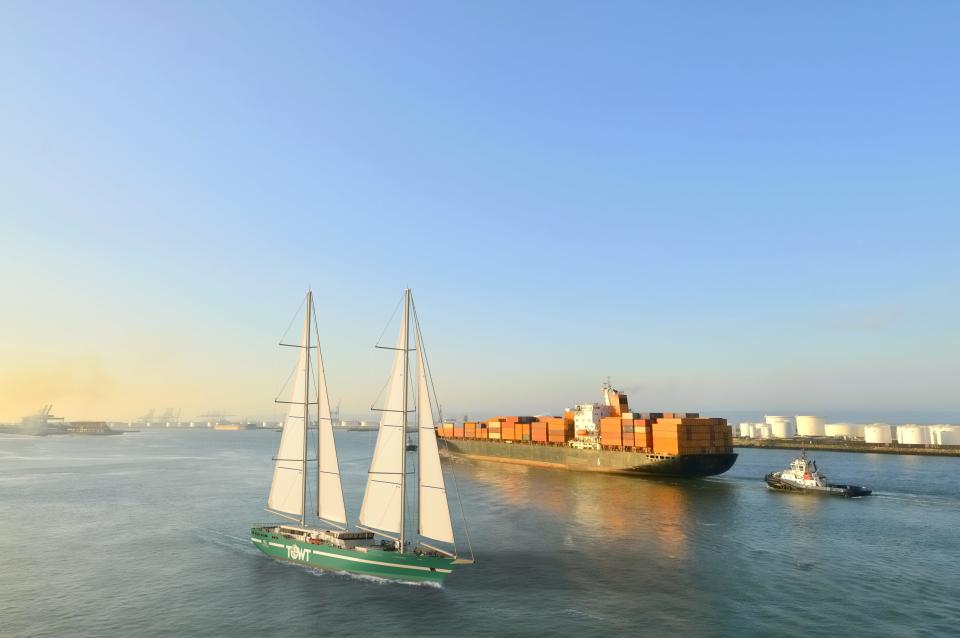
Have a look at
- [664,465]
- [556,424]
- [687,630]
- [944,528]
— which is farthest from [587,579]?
[556,424]

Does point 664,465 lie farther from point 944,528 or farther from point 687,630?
point 687,630

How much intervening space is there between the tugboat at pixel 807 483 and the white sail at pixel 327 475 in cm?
5552

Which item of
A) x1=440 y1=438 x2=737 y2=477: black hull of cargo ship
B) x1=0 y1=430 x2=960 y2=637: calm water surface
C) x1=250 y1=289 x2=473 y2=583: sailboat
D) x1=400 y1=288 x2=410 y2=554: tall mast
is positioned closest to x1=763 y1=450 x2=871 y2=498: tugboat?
x1=0 y1=430 x2=960 y2=637: calm water surface

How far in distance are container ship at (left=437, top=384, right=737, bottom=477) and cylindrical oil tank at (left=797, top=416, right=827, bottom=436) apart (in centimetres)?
9468

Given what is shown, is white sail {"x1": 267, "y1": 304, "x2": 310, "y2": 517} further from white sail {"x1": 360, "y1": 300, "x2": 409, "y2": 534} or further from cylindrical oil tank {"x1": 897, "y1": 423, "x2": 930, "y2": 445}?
cylindrical oil tank {"x1": 897, "y1": 423, "x2": 930, "y2": 445}

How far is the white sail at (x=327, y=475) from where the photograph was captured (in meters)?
32.8

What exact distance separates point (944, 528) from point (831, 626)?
30567 millimetres

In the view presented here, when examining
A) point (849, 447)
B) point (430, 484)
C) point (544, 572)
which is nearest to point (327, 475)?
point (430, 484)

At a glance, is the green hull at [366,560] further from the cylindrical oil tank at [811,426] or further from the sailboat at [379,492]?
the cylindrical oil tank at [811,426]

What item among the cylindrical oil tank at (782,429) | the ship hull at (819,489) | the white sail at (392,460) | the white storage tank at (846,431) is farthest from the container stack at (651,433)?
the white storage tank at (846,431)

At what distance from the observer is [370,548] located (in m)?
30.1

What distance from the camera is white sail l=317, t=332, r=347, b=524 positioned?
3281 centimetres

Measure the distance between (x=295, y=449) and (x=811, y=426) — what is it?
167500 millimetres

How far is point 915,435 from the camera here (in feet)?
412
